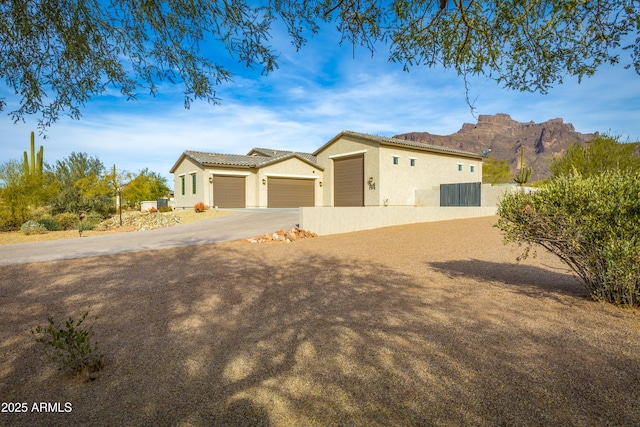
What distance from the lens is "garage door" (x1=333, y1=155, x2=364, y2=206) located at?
2233 cm

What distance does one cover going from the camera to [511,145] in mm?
132000

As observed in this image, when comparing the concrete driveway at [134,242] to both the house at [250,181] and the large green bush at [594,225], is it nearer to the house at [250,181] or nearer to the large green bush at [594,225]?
the house at [250,181]

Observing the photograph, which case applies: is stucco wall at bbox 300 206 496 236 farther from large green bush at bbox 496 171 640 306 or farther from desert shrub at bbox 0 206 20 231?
desert shrub at bbox 0 206 20 231

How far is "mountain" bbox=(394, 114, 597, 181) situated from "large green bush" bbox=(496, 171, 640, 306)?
123989mm

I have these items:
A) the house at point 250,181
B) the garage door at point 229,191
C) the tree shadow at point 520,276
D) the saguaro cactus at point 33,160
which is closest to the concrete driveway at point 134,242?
the tree shadow at point 520,276

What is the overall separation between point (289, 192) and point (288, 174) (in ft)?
4.44

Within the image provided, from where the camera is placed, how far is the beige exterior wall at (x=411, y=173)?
21.0m

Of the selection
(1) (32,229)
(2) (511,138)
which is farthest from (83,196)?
(2) (511,138)

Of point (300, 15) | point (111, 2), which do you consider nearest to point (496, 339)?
point (300, 15)

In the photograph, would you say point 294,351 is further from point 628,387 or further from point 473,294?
point 473,294

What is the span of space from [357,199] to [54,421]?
20.9m

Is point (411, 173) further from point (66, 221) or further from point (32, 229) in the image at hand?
point (32, 229)

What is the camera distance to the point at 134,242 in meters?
11.1

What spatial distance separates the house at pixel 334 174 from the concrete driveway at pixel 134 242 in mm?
7578
